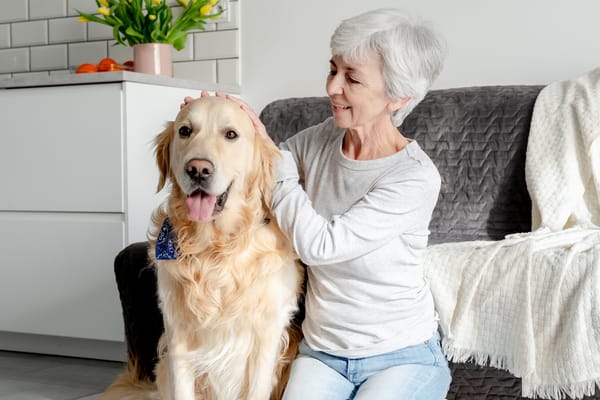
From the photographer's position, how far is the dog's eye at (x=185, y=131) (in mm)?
1642

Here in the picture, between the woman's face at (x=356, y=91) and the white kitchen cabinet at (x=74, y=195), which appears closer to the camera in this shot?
the woman's face at (x=356, y=91)

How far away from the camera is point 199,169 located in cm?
155

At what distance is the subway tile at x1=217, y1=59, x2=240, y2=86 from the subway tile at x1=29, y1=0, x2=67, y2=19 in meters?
0.88

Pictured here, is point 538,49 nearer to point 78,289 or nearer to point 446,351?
point 446,351

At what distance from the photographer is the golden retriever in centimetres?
162

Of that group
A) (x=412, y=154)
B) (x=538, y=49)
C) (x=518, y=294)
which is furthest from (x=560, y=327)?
(x=538, y=49)

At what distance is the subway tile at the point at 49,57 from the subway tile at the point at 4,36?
17cm

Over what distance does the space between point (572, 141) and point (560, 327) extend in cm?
69

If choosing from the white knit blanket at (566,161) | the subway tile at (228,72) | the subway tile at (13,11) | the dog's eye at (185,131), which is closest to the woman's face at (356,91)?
the dog's eye at (185,131)

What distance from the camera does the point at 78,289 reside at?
2.94 meters

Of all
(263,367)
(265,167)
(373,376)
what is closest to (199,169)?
(265,167)

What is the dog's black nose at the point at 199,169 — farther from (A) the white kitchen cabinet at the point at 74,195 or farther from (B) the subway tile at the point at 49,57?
(B) the subway tile at the point at 49,57

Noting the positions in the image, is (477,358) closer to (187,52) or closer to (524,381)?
(524,381)

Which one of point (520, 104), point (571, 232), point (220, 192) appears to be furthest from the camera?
point (520, 104)
